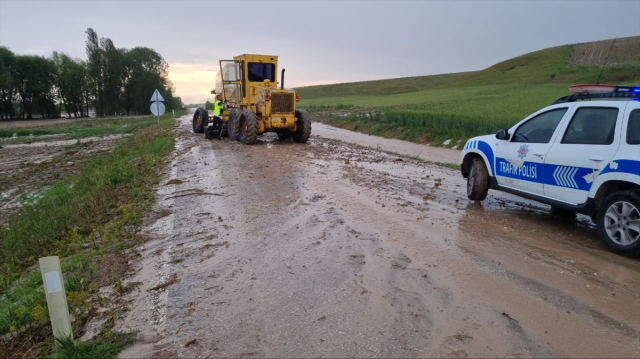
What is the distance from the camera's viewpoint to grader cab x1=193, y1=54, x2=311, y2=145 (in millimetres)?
17414

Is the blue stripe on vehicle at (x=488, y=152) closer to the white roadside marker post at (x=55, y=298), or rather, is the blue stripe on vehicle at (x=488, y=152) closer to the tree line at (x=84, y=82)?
the white roadside marker post at (x=55, y=298)

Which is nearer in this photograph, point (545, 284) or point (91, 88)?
point (545, 284)

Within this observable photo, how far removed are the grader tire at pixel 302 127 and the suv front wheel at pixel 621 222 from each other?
43.8 feet

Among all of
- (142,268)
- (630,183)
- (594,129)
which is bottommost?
(142,268)

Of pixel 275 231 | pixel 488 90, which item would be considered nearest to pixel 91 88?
pixel 488 90

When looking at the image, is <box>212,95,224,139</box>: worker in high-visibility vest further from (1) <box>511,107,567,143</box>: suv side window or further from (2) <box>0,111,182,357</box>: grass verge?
(1) <box>511,107,567,143</box>: suv side window

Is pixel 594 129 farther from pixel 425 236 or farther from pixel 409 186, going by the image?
pixel 409 186

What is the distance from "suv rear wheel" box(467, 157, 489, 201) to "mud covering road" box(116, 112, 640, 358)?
23cm

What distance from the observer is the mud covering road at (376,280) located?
3508 mm

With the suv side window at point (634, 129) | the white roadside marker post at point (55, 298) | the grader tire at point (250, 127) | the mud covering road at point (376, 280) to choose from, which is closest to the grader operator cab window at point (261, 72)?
the grader tire at point (250, 127)

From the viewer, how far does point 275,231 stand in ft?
21.1

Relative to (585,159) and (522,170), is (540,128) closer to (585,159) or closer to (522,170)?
(522,170)

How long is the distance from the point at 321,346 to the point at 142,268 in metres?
2.70

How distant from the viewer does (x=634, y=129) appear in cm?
541
